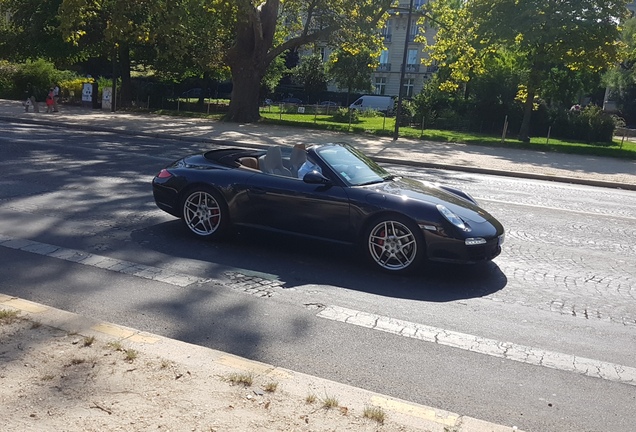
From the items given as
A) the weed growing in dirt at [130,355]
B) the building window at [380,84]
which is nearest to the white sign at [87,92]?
the weed growing in dirt at [130,355]

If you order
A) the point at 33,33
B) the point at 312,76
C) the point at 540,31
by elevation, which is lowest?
the point at 33,33

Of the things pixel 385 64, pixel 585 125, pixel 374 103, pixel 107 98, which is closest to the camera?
pixel 107 98

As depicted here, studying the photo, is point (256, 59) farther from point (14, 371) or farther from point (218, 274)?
point (14, 371)

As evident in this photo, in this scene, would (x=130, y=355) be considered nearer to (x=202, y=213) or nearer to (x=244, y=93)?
(x=202, y=213)

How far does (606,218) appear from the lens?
11242 millimetres

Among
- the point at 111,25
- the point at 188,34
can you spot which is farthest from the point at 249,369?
the point at 188,34

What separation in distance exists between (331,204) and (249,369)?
128 inches

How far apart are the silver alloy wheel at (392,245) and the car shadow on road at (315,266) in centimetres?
14

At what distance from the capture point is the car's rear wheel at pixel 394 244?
6652 millimetres

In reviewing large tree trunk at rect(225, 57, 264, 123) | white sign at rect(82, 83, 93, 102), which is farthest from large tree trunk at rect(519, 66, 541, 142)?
white sign at rect(82, 83, 93, 102)

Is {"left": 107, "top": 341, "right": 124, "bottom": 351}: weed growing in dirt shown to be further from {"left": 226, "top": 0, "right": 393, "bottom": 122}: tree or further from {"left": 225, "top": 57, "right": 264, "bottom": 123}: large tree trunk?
{"left": 225, "top": 57, "right": 264, "bottom": 123}: large tree trunk

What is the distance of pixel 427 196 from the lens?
7062mm

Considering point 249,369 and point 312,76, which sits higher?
point 312,76

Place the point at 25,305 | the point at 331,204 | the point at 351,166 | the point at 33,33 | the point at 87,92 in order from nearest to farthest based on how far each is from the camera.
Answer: the point at 25,305
the point at 331,204
the point at 351,166
the point at 33,33
the point at 87,92
